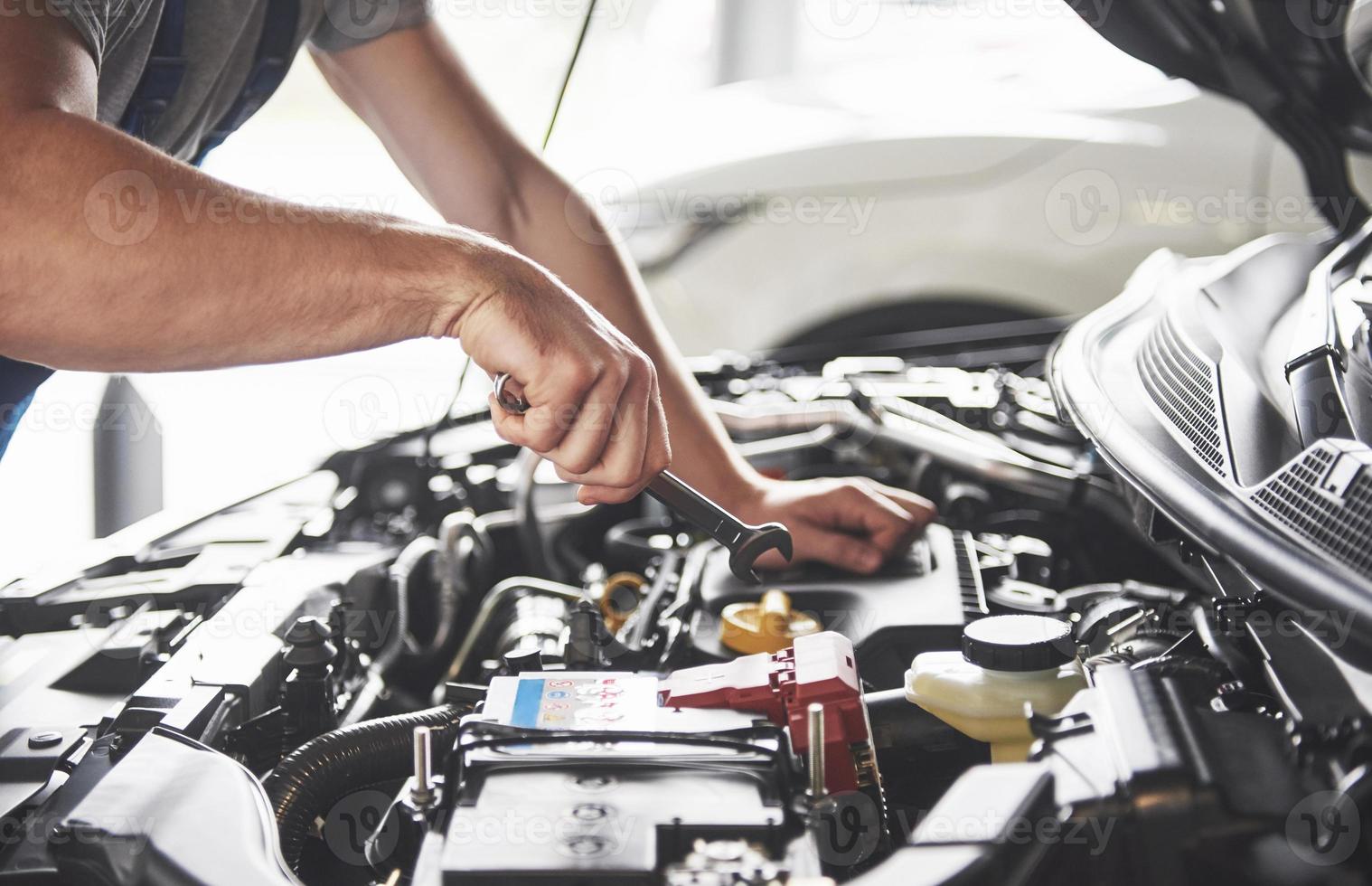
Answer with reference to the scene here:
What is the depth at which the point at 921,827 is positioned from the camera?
0.66 m

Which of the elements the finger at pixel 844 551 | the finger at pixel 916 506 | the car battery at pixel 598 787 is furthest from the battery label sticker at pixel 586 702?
the finger at pixel 916 506

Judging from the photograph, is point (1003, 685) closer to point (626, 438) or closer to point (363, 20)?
point (626, 438)

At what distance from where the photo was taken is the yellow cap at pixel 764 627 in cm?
101

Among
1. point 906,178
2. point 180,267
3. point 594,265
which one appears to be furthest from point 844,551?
point 906,178

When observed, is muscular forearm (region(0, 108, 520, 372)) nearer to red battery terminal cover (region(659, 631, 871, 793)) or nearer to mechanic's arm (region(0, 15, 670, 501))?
mechanic's arm (region(0, 15, 670, 501))

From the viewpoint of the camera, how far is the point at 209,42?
3.86ft

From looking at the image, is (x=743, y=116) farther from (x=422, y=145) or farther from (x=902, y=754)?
(x=902, y=754)

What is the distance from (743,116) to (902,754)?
2402mm

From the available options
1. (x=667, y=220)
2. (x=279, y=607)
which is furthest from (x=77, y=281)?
(x=667, y=220)

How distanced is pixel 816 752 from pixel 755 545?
0.93ft

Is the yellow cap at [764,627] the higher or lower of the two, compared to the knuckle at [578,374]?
lower

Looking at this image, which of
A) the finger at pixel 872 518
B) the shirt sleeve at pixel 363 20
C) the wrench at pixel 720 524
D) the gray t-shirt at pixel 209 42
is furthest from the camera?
the shirt sleeve at pixel 363 20

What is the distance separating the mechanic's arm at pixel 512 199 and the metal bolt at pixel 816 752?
555 mm

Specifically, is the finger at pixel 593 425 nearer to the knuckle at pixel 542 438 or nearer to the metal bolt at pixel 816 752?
the knuckle at pixel 542 438
